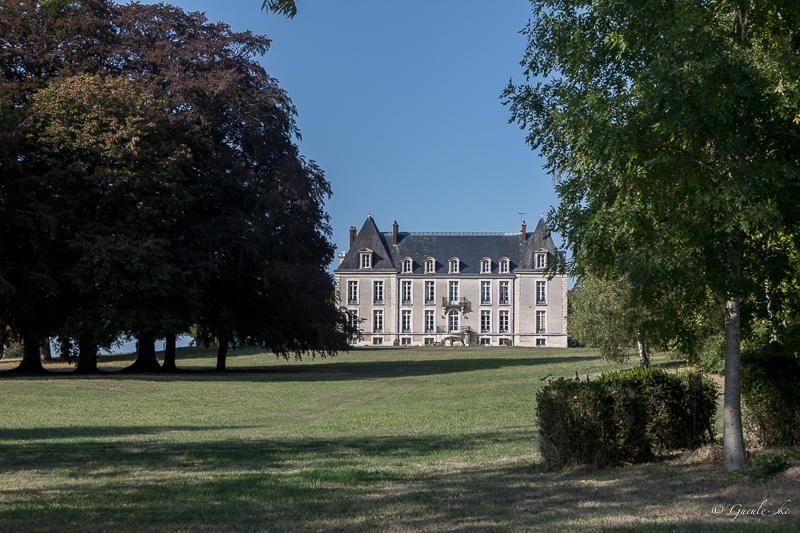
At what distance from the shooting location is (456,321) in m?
78.5

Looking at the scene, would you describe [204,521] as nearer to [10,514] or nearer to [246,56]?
[10,514]

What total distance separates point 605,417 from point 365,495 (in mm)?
2981

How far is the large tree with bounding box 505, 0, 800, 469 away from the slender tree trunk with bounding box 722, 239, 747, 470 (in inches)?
0.5

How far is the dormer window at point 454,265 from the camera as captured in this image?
258 ft

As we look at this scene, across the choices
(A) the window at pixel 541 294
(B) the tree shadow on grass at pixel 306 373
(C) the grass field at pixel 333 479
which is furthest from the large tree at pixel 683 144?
(A) the window at pixel 541 294

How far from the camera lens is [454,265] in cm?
7888

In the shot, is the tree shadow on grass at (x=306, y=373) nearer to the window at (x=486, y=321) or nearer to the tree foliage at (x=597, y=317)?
the tree foliage at (x=597, y=317)

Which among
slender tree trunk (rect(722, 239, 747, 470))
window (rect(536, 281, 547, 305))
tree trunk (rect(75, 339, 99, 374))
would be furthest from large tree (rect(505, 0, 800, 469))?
window (rect(536, 281, 547, 305))

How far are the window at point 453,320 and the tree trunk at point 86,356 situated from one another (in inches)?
1960

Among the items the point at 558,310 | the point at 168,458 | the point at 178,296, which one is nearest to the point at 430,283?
the point at 558,310

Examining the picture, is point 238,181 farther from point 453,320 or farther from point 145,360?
point 453,320

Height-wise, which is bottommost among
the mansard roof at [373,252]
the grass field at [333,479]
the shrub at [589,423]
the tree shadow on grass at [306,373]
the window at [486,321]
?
the tree shadow on grass at [306,373]

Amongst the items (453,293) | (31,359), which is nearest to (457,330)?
(453,293)

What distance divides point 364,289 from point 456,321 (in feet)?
34.3
